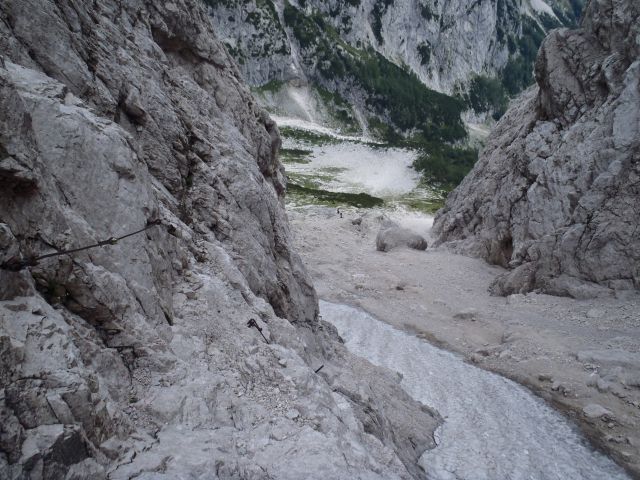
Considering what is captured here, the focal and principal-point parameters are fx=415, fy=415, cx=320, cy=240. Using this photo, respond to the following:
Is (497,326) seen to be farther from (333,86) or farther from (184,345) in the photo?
(333,86)

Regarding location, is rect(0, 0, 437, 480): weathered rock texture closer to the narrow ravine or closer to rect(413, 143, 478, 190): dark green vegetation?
the narrow ravine

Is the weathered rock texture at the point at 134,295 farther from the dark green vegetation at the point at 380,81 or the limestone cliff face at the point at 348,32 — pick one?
the dark green vegetation at the point at 380,81

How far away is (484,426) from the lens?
1504 centimetres

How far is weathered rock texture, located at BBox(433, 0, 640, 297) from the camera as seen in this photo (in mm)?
25109

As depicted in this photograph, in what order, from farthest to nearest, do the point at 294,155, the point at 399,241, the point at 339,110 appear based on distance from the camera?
the point at 339,110
the point at 294,155
the point at 399,241

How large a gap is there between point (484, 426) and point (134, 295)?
13563 millimetres

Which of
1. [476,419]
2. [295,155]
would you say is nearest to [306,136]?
[295,155]

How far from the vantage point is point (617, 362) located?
59.0ft

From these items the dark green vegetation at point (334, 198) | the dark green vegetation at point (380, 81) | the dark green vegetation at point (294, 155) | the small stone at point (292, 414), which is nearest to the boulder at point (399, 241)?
the dark green vegetation at point (334, 198)

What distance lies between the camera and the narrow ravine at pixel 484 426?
12852 millimetres

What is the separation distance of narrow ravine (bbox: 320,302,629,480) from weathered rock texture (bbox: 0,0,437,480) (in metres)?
2.63

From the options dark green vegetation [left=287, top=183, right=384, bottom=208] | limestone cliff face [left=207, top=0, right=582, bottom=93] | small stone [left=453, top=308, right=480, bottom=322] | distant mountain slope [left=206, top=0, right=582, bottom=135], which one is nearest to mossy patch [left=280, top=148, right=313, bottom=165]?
dark green vegetation [left=287, top=183, right=384, bottom=208]

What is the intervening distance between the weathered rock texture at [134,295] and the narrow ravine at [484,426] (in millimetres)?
2633

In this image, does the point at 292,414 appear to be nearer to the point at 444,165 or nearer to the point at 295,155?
the point at 444,165
